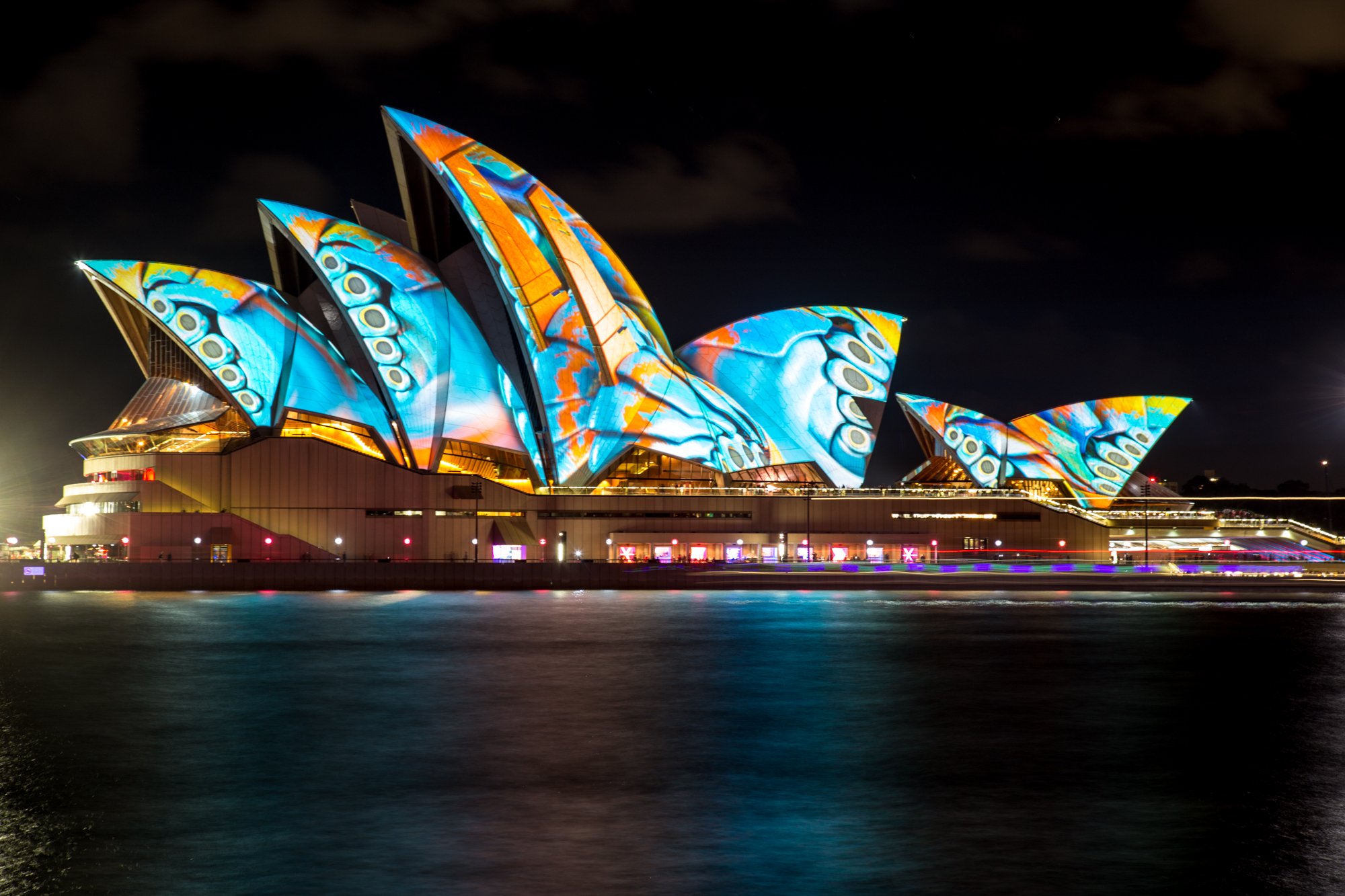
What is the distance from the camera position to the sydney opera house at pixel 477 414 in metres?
61.8

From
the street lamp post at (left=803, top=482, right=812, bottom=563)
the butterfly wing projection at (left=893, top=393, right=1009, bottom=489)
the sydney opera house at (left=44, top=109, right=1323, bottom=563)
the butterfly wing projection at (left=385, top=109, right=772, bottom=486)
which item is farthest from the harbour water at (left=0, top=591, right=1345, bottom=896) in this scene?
the butterfly wing projection at (left=893, top=393, right=1009, bottom=489)

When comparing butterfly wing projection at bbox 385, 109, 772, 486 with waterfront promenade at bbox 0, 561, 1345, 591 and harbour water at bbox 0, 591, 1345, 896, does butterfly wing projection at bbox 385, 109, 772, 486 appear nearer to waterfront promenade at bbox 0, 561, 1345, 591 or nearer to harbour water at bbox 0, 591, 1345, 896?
waterfront promenade at bbox 0, 561, 1345, 591

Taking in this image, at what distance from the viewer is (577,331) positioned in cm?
6412

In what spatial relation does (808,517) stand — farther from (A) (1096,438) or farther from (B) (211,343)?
(B) (211,343)

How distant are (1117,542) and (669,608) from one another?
37718mm

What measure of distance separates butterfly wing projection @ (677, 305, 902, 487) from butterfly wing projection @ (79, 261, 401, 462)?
60.2 feet

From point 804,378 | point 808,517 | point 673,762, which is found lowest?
point 673,762

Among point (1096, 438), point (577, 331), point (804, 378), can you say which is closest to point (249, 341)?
point (577, 331)

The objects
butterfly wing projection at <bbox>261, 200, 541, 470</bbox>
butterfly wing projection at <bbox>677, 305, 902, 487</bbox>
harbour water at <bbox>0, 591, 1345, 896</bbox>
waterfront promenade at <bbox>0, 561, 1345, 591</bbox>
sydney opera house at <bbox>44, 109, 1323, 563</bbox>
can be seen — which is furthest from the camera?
butterfly wing projection at <bbox>677, 305, 902, 487</bbox>

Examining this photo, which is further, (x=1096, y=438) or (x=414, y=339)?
(x=1096, y=438)

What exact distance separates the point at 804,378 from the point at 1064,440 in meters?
21.0

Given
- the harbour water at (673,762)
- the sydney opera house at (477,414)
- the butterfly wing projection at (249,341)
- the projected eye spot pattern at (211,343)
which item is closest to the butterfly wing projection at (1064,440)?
the sydney opera house at (477,414)

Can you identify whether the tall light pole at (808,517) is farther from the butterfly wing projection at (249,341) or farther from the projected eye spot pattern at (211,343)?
the projected eye spot pattern at (211,343)

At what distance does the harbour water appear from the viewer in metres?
11.8
